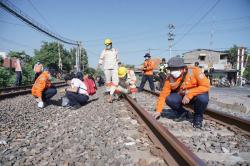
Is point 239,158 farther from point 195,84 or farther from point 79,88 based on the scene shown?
point 79,88

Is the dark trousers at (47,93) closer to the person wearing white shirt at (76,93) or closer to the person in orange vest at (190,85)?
the person wearing white shirt at (76,93)

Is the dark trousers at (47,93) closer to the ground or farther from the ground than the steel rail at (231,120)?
farther from the ground

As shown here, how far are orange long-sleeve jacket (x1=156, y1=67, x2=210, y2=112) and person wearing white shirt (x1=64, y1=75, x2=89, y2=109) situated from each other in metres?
3.24

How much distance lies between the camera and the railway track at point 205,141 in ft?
9.73

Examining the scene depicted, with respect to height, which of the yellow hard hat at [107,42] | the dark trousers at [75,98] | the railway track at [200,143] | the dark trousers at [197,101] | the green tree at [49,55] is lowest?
the railway track at [200,143]

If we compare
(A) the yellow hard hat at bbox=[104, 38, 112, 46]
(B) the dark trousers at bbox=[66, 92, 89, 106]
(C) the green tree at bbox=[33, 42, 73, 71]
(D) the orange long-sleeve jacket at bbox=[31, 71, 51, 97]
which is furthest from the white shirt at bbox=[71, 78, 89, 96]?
(C) the green tree at bbox=[33, 42, 73, 71]

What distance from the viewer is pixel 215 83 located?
34.9m

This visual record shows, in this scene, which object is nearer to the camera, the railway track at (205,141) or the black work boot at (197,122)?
the railway track at (205,141)

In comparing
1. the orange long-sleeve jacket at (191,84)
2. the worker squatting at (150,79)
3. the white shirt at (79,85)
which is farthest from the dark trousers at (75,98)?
the orange long-sleeve jacket at (191,84)

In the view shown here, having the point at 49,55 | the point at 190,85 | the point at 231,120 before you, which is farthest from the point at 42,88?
the point at 49,55

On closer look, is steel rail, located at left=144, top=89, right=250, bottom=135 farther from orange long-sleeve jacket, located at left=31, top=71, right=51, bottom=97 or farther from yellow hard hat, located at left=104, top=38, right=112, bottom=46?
orange long-sleeve jacket, located at left=31, top=71, right=51, bottom=97

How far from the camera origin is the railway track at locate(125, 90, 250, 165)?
117 inches

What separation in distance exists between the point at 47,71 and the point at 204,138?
16.9 feet

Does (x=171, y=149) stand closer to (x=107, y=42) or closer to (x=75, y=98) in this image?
(x=75, y=98)
